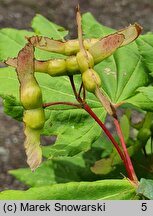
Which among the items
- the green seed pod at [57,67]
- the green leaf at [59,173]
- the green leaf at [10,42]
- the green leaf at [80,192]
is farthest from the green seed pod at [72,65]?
the green leaf at [59,173]

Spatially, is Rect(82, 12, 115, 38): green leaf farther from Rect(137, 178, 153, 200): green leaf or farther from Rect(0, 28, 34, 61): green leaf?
Rect(137, 178, 153, 200): green leaf

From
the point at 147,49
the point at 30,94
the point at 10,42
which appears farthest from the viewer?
the point at 10,42

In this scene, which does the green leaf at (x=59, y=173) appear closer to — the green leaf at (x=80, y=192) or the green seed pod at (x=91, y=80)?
the green leaf at (x=80, y=192)

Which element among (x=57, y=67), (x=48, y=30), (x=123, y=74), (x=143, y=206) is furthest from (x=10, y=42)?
(x=143, y=206)

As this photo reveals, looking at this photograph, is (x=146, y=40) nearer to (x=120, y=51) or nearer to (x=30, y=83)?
(x=120, y=51)

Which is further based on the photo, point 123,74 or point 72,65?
point 123,74

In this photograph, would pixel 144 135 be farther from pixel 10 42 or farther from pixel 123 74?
pixel 10 42
